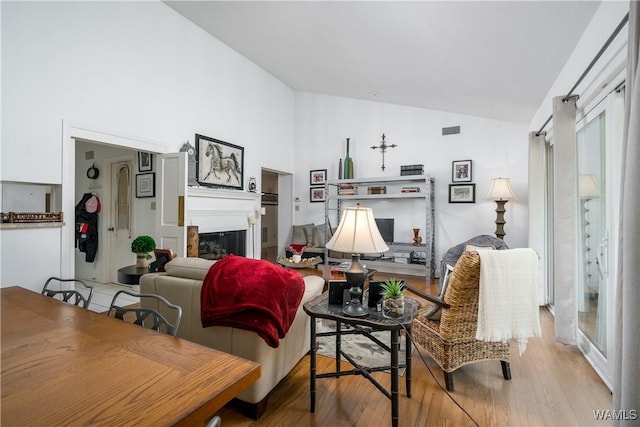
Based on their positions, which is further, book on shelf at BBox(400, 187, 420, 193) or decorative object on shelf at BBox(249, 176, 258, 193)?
decorative object on shelf at BBox(249, 176, 258, 193)

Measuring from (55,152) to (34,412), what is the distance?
305 centimetres

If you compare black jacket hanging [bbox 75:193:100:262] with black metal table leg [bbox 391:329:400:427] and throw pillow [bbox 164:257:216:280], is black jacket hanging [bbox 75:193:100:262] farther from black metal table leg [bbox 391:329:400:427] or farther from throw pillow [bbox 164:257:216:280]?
black metal table leg [bbox 391:329:400:427]

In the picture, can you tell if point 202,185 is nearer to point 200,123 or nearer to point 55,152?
point 200,123

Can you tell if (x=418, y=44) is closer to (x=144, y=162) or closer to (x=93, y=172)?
(x=144, y=162)

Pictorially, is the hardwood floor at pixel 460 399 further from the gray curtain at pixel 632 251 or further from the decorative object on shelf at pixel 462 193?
the decorative object on shelf at pixel 462 193

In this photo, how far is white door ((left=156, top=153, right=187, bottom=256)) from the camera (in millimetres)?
3711

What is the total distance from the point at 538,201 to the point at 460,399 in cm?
276

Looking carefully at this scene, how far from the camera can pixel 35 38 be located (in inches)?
110

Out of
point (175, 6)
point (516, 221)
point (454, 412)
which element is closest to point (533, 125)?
point (516, 221)

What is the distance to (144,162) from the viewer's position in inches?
176

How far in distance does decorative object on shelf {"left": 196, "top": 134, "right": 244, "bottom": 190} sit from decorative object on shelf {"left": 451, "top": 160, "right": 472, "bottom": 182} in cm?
366

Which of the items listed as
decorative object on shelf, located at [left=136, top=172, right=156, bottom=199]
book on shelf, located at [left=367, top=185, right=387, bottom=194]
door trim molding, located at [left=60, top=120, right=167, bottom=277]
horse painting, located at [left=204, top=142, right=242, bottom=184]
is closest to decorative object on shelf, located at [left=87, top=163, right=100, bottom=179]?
decorative object on shelf, located at [left=136, top=172, right=156, bottom=199]

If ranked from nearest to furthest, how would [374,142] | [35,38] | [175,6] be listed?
[35,38], [175,6], [374,142]

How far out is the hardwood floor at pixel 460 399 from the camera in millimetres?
1692
